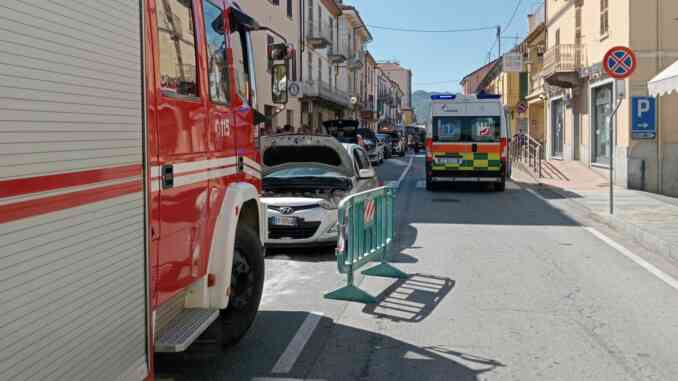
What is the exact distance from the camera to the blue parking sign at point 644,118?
18.5 m

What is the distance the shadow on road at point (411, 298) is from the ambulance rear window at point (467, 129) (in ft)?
38.5

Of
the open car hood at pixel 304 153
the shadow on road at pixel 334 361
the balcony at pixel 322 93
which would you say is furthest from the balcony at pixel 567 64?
the shadow on road at pixel 334 361

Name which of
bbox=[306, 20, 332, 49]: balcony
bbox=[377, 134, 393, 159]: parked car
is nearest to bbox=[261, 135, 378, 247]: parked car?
bbox=[306, 20, 332, 49]: balcony

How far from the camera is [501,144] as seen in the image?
18797 millimetres

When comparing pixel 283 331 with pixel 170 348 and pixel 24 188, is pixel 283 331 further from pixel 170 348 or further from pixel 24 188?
pixel 24 188

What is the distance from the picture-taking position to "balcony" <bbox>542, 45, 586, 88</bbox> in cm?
2498

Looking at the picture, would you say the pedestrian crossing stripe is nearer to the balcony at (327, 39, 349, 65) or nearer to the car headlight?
the car headlight

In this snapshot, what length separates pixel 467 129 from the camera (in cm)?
1914

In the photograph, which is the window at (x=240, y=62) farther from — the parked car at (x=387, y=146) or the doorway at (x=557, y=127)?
the parked car at (x=387, y=146)

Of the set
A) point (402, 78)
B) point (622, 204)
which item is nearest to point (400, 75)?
point (402, 78)

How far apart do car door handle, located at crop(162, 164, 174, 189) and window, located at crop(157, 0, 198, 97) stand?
15.1 inches

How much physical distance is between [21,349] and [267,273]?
228 inches

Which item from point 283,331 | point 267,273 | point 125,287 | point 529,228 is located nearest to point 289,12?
point 529,228

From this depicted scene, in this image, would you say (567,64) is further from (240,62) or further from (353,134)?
(240,62)
